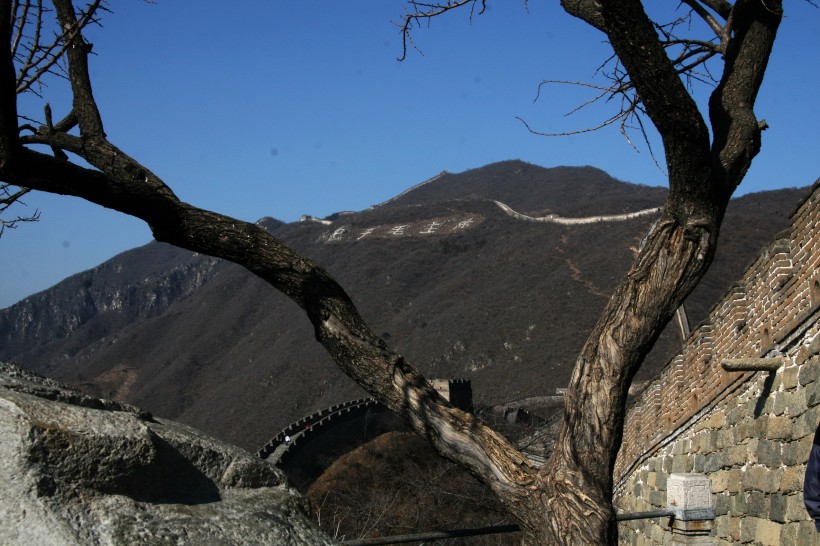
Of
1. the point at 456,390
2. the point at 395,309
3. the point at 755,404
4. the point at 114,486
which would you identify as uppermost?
the point at 395,309

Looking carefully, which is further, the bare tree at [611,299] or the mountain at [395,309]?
the mountain at [395,309]

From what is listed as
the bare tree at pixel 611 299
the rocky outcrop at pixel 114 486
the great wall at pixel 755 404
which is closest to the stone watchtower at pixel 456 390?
the great wall at pixel 755 404

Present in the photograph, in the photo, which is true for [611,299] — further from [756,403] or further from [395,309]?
[395,309]

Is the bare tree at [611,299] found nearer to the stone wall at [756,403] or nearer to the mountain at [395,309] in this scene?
the stone wall at [756,403]

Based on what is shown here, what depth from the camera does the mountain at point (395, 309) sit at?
52719 mm

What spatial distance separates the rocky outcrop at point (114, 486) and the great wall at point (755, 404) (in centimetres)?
338

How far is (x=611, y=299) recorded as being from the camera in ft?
11.2

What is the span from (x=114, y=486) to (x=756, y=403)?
4.61 m

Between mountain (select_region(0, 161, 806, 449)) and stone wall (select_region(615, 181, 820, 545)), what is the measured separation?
82.3ft

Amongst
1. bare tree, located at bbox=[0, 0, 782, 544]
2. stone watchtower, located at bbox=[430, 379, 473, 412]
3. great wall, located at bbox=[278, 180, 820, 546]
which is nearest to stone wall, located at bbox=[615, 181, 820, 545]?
great wall, located at bbox=[278, 180, 820, 546]

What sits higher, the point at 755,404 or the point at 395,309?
the point at 395,309

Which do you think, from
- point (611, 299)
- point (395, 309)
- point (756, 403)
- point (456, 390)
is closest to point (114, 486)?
point (611, 299)

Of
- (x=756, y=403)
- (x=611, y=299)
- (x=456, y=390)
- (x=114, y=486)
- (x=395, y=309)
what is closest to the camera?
(x=114, y=486)

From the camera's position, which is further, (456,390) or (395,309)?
(395,309)
